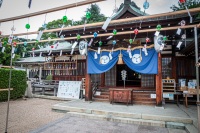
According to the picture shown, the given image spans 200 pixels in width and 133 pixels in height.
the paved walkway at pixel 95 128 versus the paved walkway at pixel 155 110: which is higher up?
the paved walkway at pixel 155 110

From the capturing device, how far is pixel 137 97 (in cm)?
955

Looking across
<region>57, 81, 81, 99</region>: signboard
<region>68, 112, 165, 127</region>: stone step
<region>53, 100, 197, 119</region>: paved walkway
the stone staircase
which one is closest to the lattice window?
the stone staircase

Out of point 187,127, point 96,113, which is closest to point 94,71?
point 96,113

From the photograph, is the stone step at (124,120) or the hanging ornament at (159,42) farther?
the hanging ornament at (159,42)

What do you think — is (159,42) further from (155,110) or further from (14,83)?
(14,83)

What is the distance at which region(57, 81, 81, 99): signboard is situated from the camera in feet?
37.8

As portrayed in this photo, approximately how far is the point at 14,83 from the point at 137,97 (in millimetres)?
10216

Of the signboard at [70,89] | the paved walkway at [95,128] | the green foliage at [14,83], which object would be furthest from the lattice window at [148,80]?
the green foliage at [14,83]

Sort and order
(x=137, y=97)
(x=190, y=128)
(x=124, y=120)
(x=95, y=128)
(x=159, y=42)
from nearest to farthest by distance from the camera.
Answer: (x=190, y=128) < (x=95, y=128) < (x=124, y=120) < (x=159, y=42) < (x=137, y=97)

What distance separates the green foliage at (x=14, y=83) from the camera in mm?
11016

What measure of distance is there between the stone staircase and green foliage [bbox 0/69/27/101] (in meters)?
6.98

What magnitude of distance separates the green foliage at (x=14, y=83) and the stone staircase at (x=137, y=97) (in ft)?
22.9

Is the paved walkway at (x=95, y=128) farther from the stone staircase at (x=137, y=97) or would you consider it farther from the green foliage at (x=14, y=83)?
the green foliage at (x=14, y=83)

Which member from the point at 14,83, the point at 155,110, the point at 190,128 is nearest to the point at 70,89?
the point at 14,83
